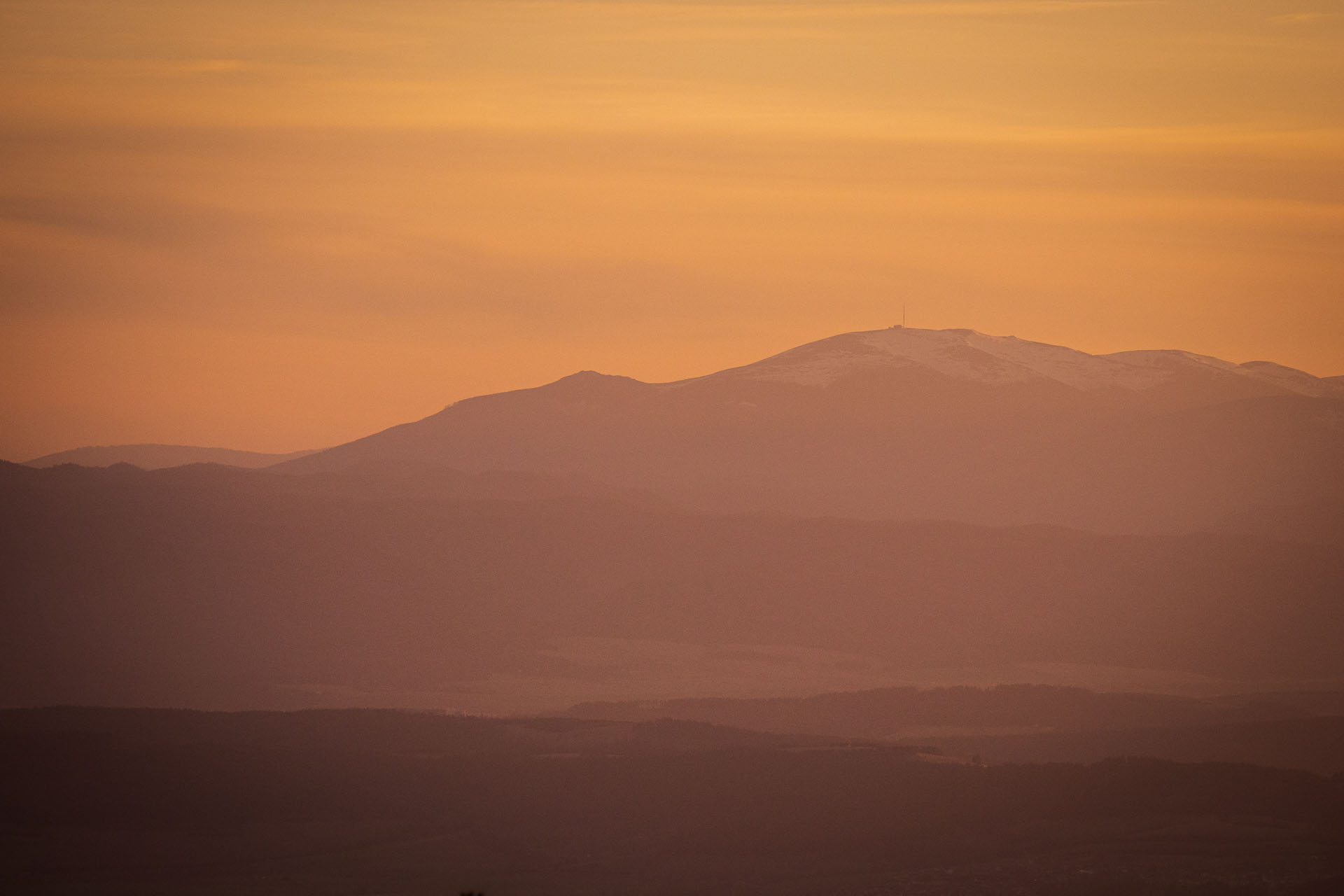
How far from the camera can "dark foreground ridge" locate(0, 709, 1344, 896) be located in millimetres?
116812

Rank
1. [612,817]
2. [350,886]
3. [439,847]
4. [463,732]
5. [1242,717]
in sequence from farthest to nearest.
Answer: [1242,717], [463,732], [612,817], [439,847], [350,886]

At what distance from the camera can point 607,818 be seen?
132625mm

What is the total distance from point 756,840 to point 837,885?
11.8m

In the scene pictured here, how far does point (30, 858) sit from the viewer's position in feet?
387

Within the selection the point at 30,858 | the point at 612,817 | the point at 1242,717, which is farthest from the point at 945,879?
the point at 1242,717

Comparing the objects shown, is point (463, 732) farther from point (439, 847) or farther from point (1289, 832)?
point (1289, 832)

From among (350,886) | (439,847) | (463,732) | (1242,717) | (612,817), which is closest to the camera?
(350,886)

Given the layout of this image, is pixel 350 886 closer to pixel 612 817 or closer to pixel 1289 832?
pixel 612 817

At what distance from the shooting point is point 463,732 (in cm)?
15962

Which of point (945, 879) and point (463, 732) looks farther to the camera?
point (463, 732)

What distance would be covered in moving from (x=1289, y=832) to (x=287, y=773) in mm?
71912

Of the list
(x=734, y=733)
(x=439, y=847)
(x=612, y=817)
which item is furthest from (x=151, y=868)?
(x=734, y=733)

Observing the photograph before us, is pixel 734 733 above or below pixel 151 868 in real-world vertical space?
above

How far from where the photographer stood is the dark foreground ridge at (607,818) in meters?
117
